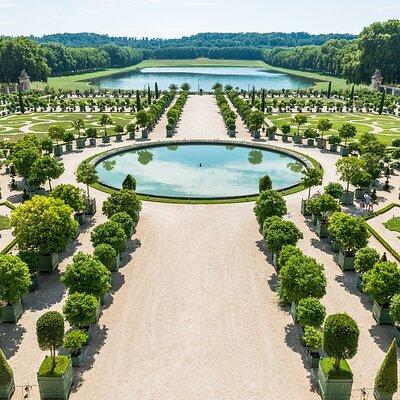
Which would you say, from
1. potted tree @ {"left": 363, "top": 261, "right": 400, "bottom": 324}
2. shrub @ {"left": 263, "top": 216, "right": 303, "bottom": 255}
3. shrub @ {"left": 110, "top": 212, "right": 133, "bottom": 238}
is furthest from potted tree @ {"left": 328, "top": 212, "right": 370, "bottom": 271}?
shrub @ {"left": 110, "top": 212, "right": 133, "bottom": 238}

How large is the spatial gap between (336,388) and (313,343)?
2.70 meters

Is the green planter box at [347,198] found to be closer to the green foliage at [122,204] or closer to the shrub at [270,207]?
the shrub at [270,207]

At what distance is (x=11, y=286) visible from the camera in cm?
2758

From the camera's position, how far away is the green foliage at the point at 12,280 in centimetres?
2747

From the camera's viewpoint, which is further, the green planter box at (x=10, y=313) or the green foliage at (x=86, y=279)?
the green planter box at (x=10, y=313)

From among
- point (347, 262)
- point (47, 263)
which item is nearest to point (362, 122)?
point (347, 262)

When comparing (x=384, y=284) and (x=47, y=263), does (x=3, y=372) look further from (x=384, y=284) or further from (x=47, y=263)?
(x=384, y=284)

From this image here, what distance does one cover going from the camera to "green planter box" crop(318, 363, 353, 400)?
2205cm

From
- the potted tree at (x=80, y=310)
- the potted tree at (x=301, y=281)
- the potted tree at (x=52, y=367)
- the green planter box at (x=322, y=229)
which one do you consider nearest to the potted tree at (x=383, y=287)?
the potted tree at (x=301, y=281)

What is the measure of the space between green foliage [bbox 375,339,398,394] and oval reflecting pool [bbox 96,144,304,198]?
3257 centimetres

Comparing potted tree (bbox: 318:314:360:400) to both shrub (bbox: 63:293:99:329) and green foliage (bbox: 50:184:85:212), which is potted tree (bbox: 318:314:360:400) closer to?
shrub (bbox: 63:293:99:329)

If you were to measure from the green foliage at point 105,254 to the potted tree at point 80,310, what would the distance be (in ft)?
17.7

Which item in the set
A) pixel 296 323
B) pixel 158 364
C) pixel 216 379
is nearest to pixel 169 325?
pixel 158 364

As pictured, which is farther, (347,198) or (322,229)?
(347,198)
